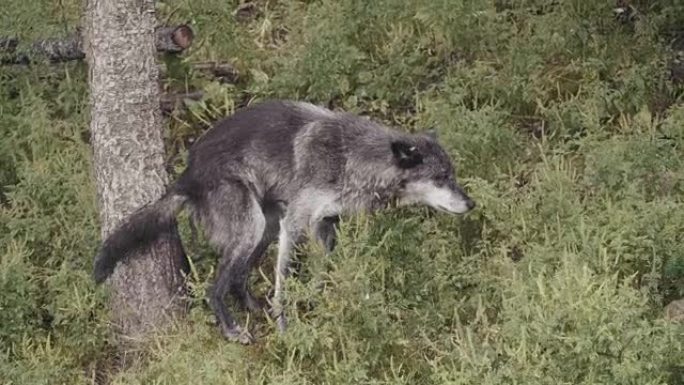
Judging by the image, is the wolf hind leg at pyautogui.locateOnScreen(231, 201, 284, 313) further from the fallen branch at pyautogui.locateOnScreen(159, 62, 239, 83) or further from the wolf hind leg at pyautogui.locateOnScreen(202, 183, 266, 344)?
the fallen branch at pyautogui.locateOnScreen(159, 62, 239, 83)

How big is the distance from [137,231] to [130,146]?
575 mm

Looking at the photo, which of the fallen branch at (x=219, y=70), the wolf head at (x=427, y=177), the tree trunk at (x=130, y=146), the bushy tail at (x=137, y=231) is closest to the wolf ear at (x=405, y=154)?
the wolf head at (x=427, y=177)

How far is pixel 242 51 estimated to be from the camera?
1195cm

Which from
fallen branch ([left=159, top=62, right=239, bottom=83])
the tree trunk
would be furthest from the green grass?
the tree trunk

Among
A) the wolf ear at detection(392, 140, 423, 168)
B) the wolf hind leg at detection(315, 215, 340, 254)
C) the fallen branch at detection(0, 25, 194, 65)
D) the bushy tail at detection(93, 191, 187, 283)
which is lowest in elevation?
the fallen branch at detection(0, 25, 194, 65)

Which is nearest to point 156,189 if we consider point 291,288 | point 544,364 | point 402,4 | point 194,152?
point 194,152

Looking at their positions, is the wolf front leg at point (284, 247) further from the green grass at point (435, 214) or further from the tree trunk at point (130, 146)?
the tree trunk at point (130, 146)

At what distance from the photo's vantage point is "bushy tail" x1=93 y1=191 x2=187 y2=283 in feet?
27.7

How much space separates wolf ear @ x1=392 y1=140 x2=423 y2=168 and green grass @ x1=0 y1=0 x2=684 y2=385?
0.40 metres

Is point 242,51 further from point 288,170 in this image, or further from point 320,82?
point 288,170

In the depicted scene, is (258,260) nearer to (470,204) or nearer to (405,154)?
(405,154)

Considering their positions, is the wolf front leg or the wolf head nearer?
the wolf front leg

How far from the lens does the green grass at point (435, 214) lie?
723 cm

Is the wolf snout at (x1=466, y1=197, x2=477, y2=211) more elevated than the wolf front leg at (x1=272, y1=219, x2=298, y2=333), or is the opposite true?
the wolf snout at (x1=466, y1=197, x2=477, y2=211)
